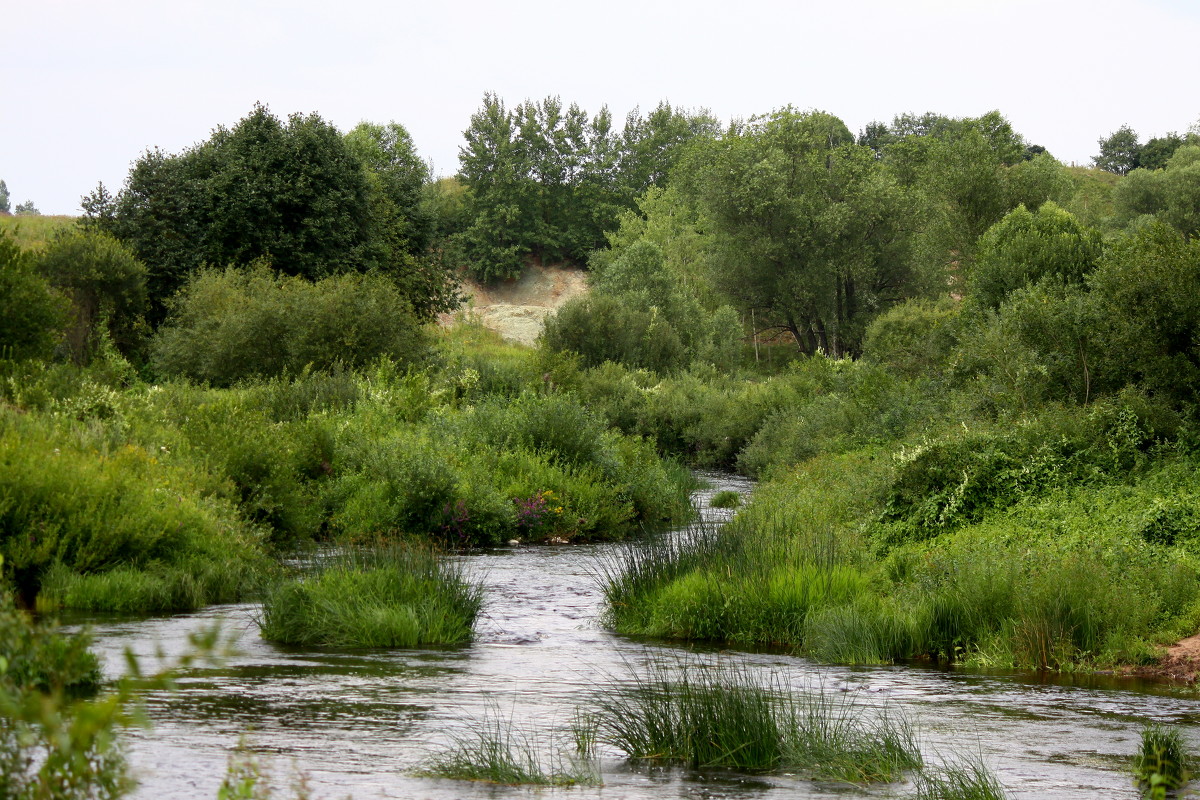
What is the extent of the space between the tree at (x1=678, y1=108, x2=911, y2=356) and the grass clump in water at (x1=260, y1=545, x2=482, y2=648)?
175ft

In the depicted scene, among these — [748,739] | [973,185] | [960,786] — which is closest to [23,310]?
[748,739]

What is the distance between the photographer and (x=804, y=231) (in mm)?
65500

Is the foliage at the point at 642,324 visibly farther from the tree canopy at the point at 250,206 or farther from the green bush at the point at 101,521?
the green bush at the point at 101,521

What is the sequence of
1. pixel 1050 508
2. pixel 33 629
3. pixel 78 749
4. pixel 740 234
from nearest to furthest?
pixel 78 749 → pixel 33 629 → pixel 1050 508 → pixel 740 234

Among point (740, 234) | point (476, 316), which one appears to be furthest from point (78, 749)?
point (476, 316)

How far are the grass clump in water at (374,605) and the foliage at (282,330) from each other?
1884cm

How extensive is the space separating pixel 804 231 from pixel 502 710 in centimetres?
5859

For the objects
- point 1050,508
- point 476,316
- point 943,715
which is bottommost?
point 943,715

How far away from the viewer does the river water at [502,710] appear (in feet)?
24.4

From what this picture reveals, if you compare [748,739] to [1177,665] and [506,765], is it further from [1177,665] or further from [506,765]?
[1177,665]

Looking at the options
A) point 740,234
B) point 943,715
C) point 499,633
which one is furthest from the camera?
point 740,234

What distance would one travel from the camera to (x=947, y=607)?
518 inches

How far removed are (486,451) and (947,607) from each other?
502 inches

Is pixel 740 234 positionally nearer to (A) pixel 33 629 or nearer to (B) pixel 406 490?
(B) pixel 406 490
